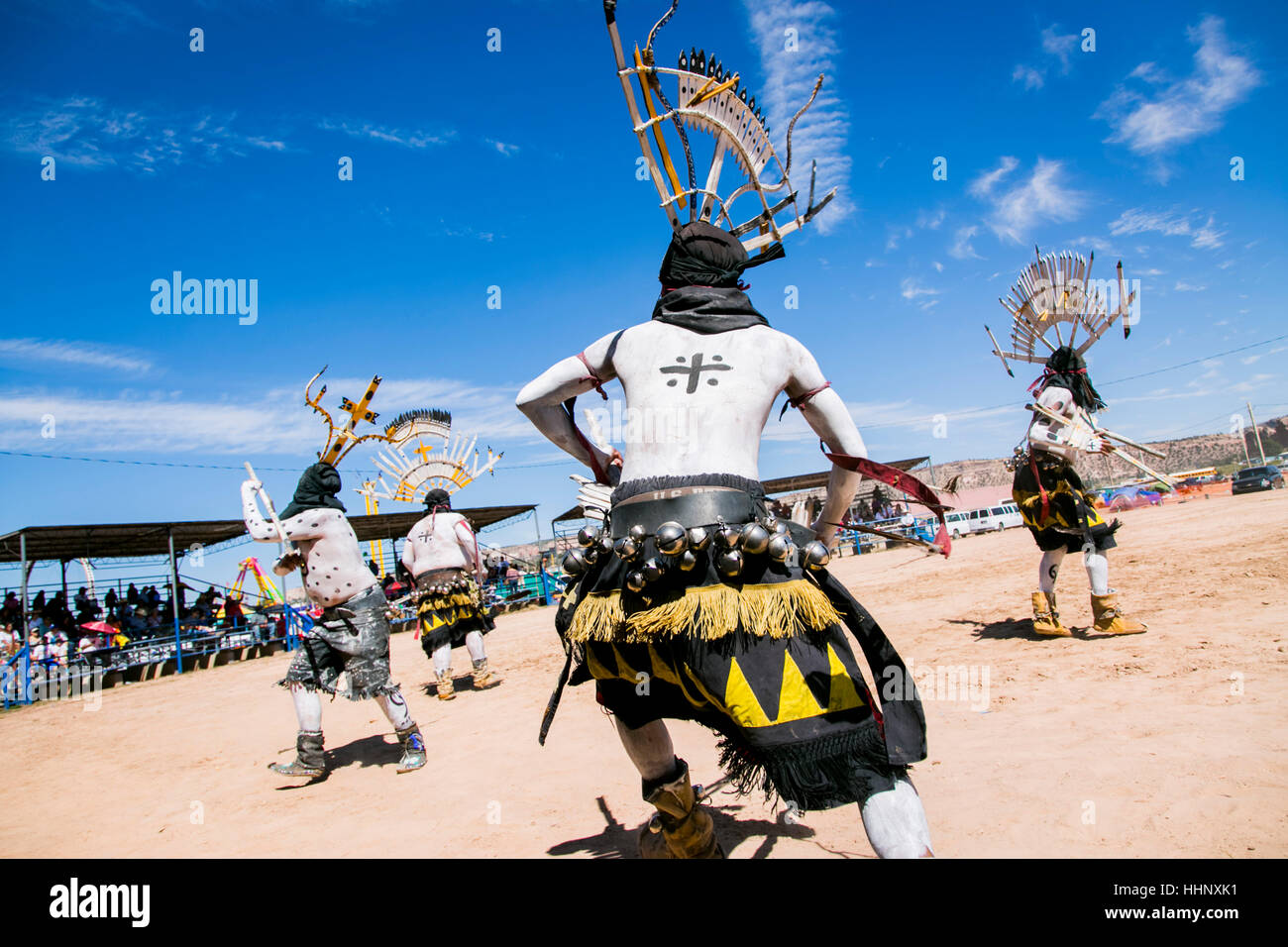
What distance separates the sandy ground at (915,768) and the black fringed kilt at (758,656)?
1.06 meters

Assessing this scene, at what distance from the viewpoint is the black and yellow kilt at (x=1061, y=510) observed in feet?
17.6

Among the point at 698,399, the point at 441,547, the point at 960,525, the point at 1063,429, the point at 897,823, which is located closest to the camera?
the point at 897,823

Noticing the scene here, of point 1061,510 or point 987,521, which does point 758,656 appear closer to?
point 1061,510

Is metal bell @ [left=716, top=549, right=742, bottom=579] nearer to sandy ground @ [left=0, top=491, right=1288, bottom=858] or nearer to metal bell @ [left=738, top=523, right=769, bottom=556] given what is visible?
metal bell @ [left=738, top=523, right=769, bottom=556]

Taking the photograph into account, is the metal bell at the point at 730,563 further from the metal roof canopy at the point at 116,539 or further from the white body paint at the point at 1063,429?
the metal roof canopy at the point at 116,539

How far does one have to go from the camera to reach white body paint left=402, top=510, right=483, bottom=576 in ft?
23.3

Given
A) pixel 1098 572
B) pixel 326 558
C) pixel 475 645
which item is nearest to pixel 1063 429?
pixel 1098 572

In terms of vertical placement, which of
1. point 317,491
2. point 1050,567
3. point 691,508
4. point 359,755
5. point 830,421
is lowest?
point 359,755

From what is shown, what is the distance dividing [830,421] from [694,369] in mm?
447

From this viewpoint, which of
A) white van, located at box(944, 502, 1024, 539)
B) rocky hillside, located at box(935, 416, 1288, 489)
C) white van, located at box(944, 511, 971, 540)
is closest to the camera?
white van, located at box(944, 511, 971, 540)

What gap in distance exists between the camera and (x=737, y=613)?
1633 millimetres

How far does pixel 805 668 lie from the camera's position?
1.60 m

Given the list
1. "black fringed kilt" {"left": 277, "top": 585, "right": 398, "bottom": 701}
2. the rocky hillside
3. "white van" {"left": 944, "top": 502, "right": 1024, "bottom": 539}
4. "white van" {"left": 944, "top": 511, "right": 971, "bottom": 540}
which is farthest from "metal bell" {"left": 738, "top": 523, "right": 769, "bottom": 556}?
the rocky hillside

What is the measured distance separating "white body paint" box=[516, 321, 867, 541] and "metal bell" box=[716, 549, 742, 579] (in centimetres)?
28
